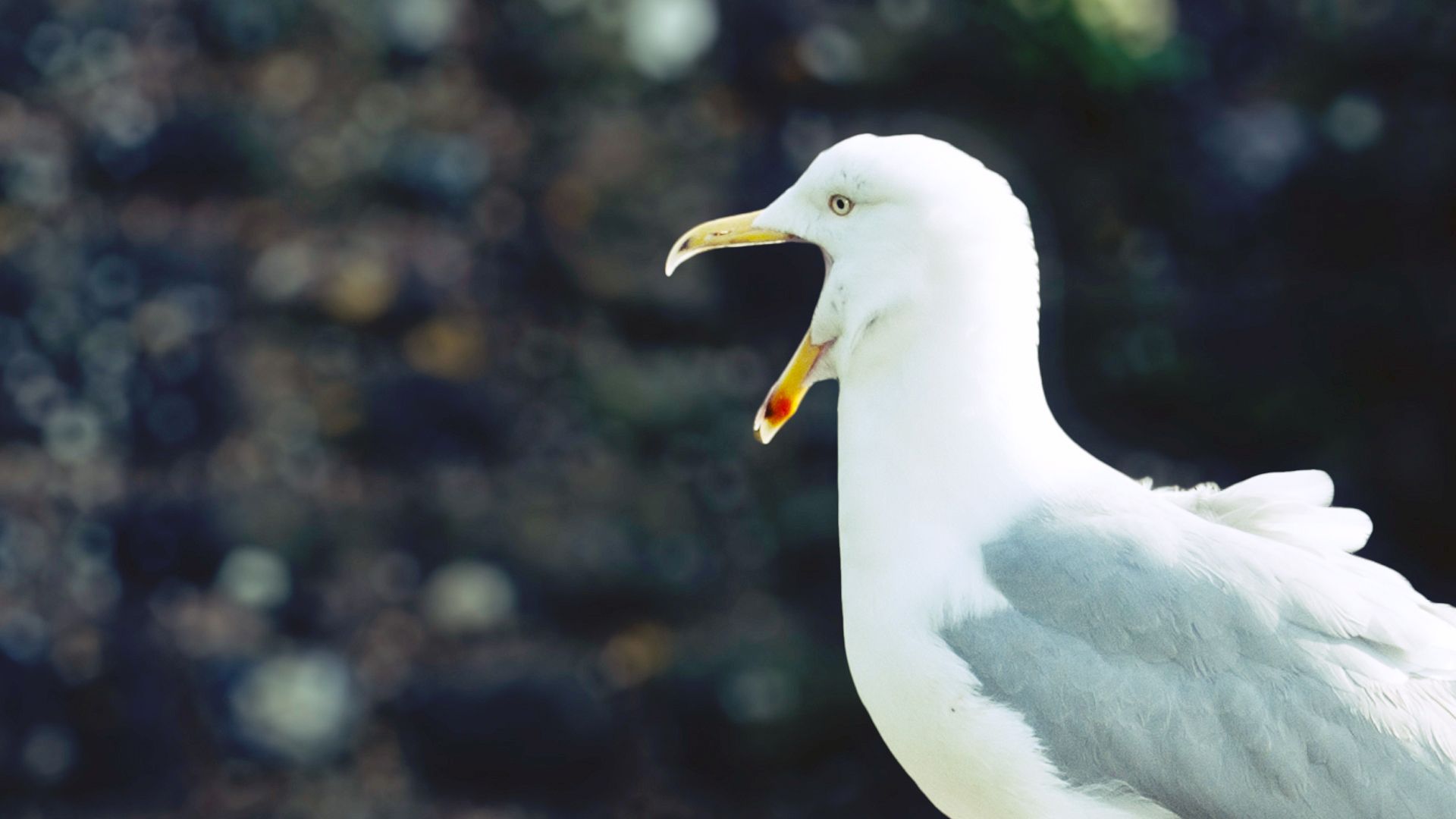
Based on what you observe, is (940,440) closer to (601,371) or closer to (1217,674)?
(1217,674)

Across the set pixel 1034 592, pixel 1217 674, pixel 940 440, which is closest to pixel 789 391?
pixel 940 440

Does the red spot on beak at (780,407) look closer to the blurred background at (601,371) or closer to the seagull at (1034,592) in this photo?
the seagull at (1034,592)

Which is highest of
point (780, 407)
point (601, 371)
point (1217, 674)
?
point (601, 371)

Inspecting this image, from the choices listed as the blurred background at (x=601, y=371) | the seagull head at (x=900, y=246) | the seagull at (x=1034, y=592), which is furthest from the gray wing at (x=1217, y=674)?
the blurred background at (x=601, y=371)

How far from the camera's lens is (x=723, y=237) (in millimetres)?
1616

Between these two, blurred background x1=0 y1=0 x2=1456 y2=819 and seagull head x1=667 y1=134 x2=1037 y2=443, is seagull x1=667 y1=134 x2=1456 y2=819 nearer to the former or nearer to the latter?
seagull head x1=667 y1=134 x2=1037 y2=443

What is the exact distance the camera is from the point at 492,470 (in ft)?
8.75

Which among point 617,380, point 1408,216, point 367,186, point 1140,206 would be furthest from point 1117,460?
point 367,186

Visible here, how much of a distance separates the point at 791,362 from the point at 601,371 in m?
1.11

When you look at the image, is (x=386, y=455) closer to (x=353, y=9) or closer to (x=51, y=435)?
(x=51, y=435)

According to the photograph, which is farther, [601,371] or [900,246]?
[601,371]

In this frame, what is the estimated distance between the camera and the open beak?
1529 mm

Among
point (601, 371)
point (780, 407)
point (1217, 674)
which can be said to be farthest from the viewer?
point (601, 371)

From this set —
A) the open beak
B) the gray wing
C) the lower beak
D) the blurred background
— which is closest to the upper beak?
the open beak
